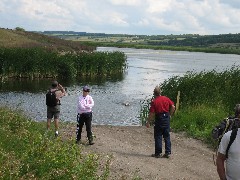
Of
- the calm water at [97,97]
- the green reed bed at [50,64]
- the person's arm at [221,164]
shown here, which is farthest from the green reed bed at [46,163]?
the green reed bed at [50,64]

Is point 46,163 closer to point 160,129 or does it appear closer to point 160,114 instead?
point 160,114

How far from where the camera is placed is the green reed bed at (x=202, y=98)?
18219mm

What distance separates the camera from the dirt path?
11328mm

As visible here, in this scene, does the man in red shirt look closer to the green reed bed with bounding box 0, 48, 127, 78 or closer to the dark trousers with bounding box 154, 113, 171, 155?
the dark trousers with bounding box 154, 113, 171, 155

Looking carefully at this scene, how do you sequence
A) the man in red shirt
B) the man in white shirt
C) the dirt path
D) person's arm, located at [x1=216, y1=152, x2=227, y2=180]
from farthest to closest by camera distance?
the man in white shirt < the man in red shirt < the dirt path < person's arm, located at [x1=216, y1=152, x2=227, y2=180]

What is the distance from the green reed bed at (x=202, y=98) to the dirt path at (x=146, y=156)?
1.70 meters

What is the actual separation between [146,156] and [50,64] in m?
41.4

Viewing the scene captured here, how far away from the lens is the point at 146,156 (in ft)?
43.2

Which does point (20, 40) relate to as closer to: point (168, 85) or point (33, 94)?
point (33, 94)

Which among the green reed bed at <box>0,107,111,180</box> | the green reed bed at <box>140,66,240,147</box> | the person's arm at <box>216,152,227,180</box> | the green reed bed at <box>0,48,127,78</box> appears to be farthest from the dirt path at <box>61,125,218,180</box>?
the green reed bed at <box>0,48,127,78</box>

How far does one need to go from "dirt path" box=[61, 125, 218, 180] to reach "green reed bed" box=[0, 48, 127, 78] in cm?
3496

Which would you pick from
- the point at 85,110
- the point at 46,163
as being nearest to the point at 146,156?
the point at 85,110

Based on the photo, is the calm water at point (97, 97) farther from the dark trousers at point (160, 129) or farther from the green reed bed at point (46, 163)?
the green reed bed at point (46, 163)

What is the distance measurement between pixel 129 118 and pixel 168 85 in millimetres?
4093
